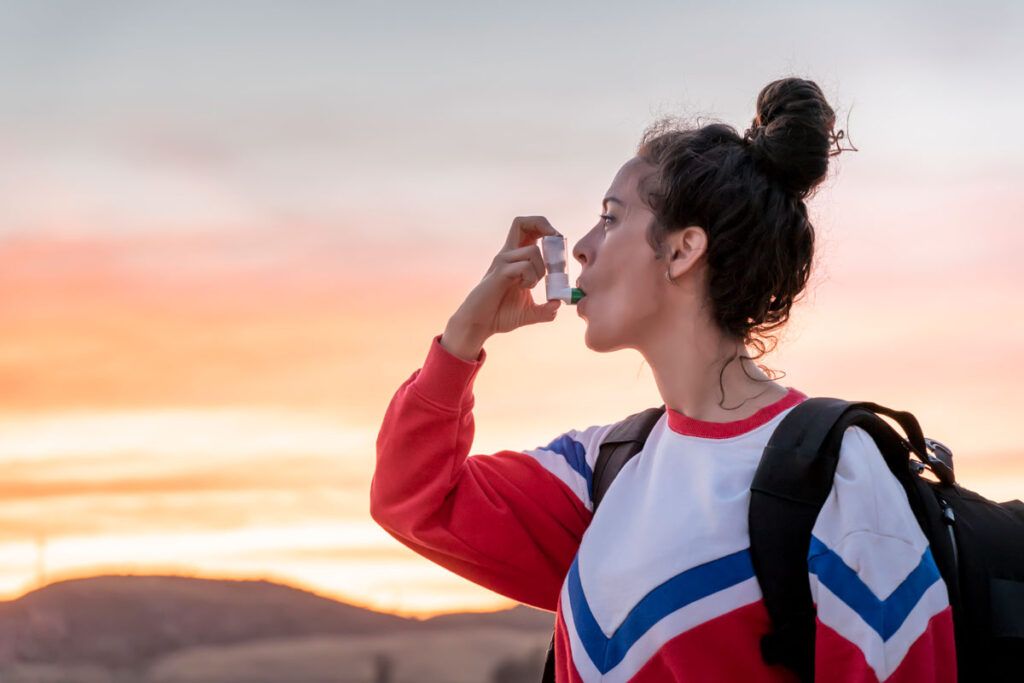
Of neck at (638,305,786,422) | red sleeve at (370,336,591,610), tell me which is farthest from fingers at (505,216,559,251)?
neck at (638,305,786,422)

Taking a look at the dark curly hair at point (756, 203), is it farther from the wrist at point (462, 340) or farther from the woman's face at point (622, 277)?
the wrist at point (462, 340)

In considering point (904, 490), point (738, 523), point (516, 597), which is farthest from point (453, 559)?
point (904, 490)

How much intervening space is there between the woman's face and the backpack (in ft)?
1.47

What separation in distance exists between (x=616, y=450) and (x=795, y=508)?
0.71 metres

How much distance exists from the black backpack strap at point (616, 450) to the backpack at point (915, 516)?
1.77ft

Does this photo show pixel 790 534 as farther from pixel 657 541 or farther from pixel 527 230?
pixel 527 230

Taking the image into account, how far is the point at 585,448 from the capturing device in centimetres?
321

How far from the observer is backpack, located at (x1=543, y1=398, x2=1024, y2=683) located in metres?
2.38

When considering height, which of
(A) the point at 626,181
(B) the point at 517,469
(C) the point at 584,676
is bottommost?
(C) the point at 584,676

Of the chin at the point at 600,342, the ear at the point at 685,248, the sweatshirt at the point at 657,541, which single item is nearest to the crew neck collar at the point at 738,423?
the sweatshirt at the point at 657,541

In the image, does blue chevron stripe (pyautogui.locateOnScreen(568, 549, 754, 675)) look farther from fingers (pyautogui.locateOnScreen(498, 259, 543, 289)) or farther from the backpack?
fingers (pyautogui.locateOnScreen(498, 259, 543, 289))

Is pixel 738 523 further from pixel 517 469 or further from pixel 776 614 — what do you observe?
pixel 517 469

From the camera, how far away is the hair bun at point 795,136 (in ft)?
9.16

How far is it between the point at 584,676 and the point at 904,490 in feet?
2.64
